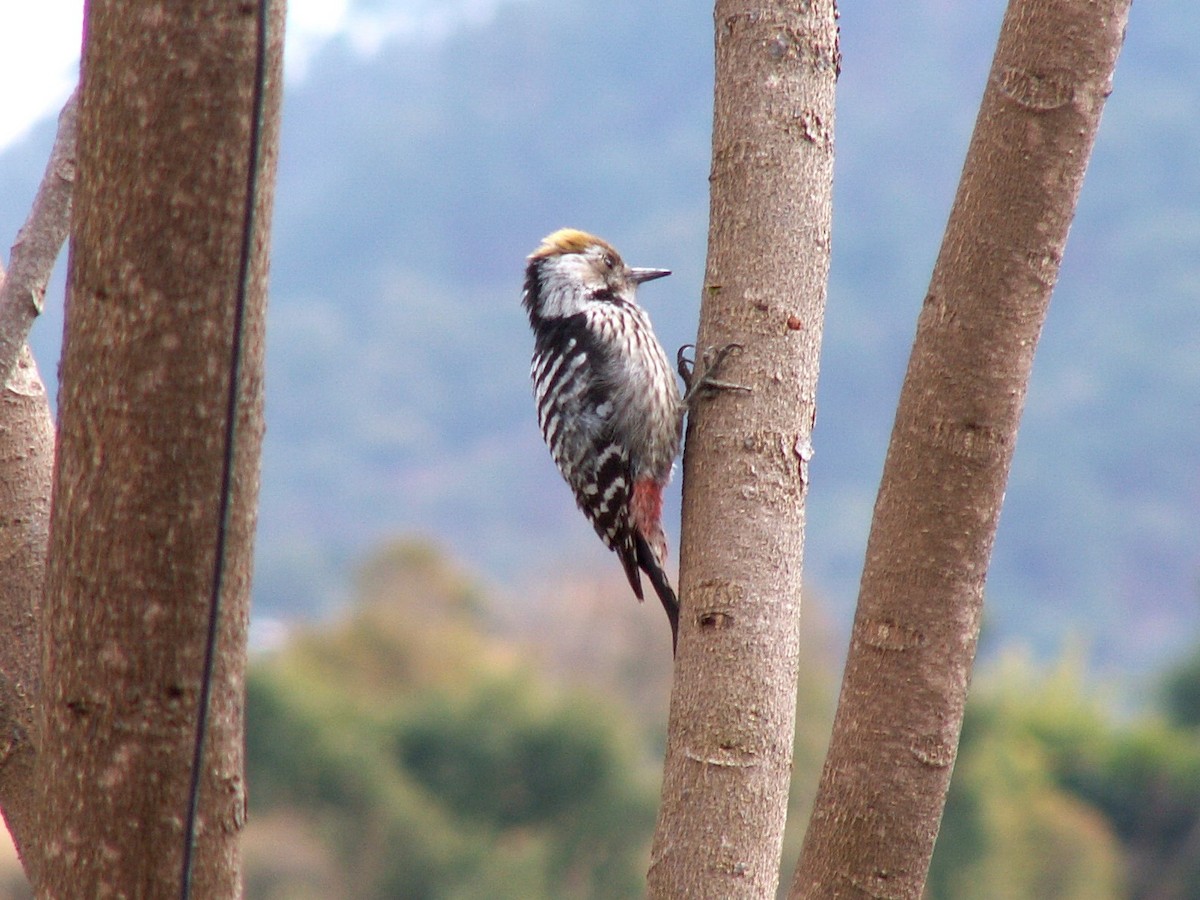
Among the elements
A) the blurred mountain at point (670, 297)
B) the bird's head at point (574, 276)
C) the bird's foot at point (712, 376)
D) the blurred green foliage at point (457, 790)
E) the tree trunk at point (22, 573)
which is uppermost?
the blurred mountain at point (670, 297)

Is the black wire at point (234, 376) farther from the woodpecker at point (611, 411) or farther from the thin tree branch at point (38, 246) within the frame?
the woodpecker at point (611, 411)

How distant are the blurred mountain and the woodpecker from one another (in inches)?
3436

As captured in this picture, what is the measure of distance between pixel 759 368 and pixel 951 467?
2.09ft

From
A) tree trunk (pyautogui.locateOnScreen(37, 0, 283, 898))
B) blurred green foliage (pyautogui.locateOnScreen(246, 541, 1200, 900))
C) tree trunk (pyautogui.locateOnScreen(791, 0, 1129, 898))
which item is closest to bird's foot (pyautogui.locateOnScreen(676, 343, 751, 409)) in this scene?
tree trunk (pyautogui.locateOnScreen(791, 0, 1129, 898))

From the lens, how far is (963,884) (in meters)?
25.8

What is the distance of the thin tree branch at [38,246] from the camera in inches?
105

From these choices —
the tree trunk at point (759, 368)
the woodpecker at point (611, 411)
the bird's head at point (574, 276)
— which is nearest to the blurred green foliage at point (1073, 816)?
the bird's head at point (574, 276)

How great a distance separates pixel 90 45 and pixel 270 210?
11.8 inches

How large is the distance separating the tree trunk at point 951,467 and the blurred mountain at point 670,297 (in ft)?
295

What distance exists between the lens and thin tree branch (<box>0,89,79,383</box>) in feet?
8.77

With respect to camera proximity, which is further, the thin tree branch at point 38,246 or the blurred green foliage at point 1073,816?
the blurred green foliage at point 1073,816

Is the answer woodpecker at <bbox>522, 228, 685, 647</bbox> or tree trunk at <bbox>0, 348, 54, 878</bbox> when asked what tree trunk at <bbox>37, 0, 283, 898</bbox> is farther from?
woodpecker at <bbox>522, 228, 685, 647</bbox>

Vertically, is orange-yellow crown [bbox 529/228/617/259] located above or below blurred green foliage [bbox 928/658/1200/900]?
above

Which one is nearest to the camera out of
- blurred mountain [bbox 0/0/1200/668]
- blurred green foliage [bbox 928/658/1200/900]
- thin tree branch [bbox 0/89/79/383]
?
thin tree branch [bbox 0/89/79/383]
